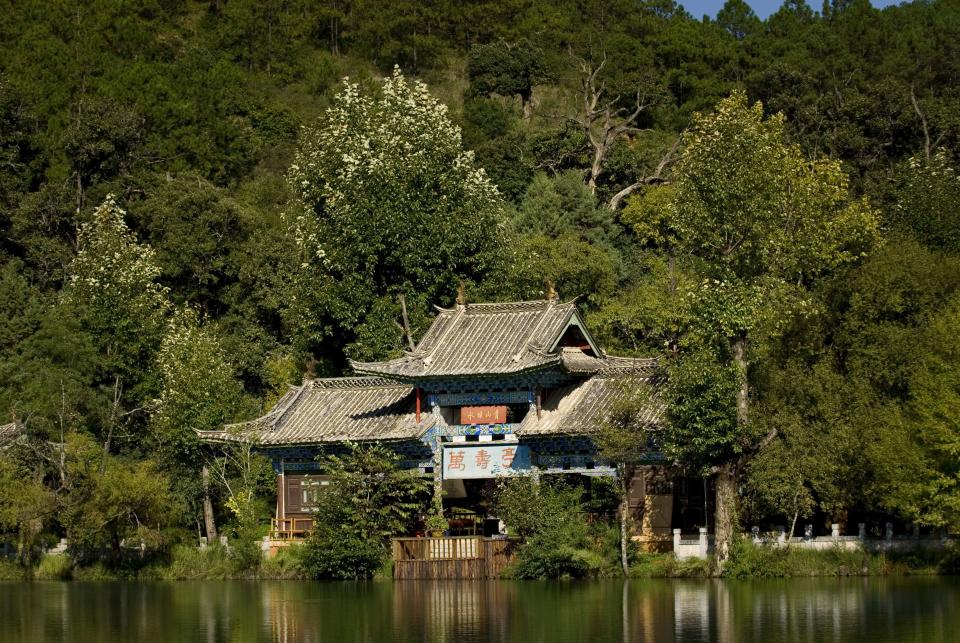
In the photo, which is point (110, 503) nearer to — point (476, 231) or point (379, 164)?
point (379, 164)

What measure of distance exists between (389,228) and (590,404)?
12.5 m

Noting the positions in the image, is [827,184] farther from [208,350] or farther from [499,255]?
Result: [208,350]

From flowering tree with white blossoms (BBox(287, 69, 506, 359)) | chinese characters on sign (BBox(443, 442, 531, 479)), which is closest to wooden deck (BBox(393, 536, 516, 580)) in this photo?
chinese characters on sign (BBox(443, 442, 531, 479))

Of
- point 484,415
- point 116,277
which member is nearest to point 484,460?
point 484,415

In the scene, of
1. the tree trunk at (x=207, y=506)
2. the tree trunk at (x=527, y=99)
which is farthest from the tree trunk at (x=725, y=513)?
the tree trunk at (x=527, y=99)

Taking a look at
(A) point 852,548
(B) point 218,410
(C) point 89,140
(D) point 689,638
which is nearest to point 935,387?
(A) point 852,548

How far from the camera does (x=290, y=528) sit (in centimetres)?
5081

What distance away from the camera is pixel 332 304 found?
189 feet

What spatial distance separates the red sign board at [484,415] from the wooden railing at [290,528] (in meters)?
5.95

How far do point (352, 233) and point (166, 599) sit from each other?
18.2 m

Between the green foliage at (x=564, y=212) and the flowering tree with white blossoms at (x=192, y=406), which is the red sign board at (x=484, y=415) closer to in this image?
the flowering tree with white blossoms at (x=192, y=406)

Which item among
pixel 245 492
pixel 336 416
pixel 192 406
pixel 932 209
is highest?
pixel 932 209

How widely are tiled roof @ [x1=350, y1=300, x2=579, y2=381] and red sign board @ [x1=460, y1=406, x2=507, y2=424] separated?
148 cm

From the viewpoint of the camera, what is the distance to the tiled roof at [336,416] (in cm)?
4919
